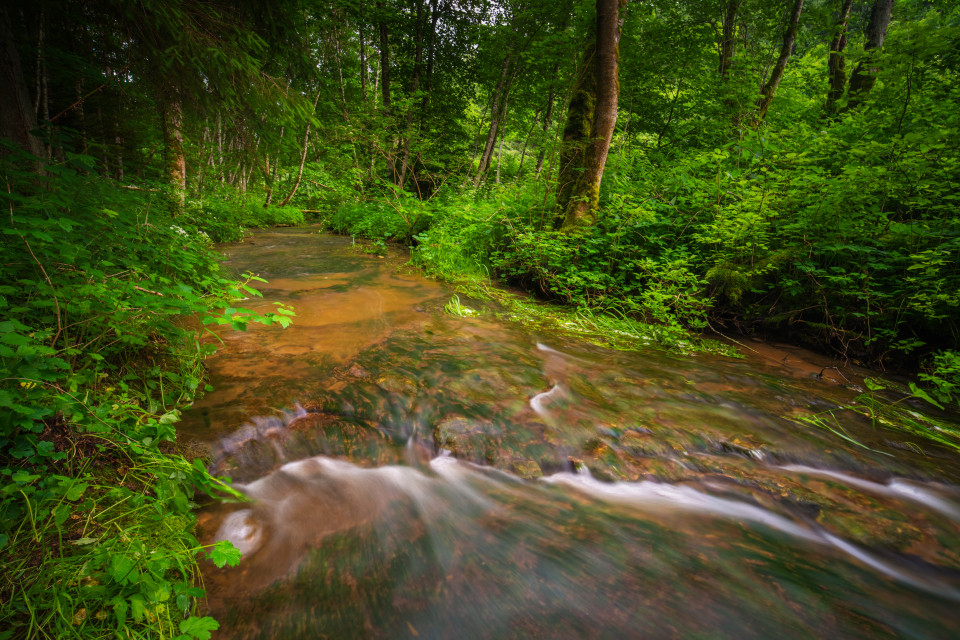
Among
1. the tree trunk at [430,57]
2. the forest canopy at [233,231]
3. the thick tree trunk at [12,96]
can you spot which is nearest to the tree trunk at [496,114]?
the tree trunk at [430,57]

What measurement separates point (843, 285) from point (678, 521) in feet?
11.9

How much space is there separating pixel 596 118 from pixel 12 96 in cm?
601

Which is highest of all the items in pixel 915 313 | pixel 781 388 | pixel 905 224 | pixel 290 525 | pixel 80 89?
pixel 80 89

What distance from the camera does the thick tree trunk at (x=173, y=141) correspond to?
3.60 m

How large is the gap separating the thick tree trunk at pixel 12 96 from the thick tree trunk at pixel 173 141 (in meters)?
0.89

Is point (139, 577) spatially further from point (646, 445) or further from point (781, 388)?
point (781, 388)

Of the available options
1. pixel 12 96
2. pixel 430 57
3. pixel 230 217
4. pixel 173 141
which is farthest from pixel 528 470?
pixel 430 57

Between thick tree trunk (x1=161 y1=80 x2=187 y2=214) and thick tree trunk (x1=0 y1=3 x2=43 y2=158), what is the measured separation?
2.93ft

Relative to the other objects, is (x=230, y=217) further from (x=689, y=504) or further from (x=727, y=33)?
(x=727, y=33)

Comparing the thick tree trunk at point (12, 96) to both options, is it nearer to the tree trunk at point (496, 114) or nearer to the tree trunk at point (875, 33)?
the tree trunk at point (496, 114)

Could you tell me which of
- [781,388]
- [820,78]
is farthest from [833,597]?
[820,78]

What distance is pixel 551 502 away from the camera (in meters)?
2.11

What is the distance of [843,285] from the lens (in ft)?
12.9

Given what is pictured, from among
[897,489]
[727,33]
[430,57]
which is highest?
[727,33]
